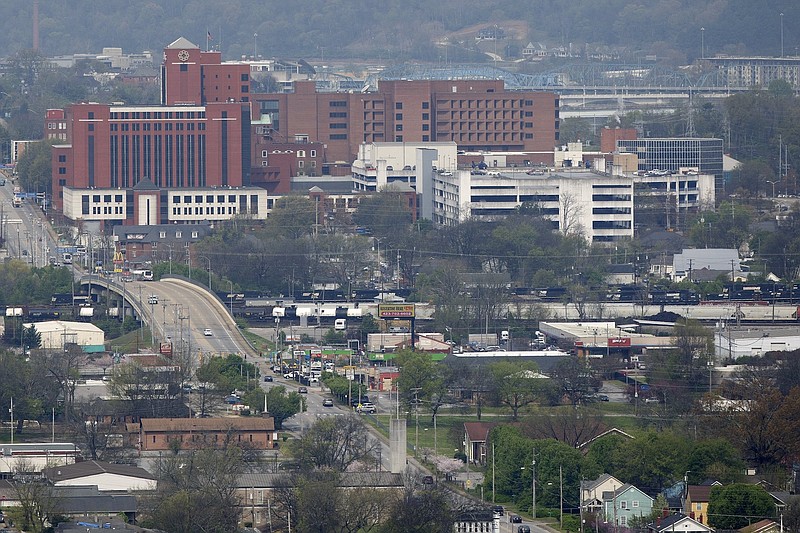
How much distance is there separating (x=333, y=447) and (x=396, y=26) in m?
121

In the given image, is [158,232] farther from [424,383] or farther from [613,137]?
[424,383]

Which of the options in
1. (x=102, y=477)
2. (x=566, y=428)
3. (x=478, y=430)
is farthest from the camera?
(x=478, y=430)

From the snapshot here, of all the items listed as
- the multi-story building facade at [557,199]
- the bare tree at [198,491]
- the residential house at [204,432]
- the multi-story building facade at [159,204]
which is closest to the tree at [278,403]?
the residential house at [204,432]

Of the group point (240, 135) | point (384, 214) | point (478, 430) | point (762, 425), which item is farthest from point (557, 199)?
point (762, 425)

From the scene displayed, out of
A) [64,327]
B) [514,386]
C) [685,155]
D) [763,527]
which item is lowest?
[763,527]

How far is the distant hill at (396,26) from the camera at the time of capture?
145m

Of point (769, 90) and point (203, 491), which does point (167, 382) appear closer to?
point (203, 491)

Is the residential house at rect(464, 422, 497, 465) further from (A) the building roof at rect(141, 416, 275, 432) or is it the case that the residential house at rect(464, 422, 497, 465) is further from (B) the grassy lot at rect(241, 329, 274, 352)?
(B) the grassy lot at rect(241, 329, 274, 352)

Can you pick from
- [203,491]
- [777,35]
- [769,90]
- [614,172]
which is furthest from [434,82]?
[777,35]

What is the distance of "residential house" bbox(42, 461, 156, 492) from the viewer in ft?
114

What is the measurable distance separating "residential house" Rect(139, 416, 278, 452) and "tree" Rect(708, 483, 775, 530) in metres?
8.45

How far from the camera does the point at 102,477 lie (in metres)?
34.9

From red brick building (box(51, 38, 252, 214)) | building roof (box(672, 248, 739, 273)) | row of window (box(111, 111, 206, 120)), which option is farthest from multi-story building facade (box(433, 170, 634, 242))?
row of window (box(111, 111, 206, 120))

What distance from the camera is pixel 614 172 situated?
69438mm
